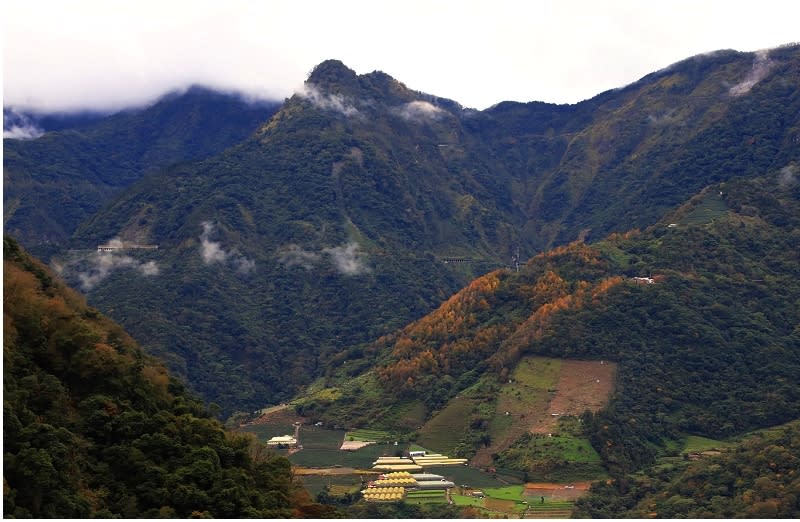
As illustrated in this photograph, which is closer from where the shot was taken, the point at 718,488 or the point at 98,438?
the point at 98,438

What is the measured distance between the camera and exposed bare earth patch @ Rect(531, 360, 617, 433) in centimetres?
10731

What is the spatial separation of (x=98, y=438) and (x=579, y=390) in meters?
68.2

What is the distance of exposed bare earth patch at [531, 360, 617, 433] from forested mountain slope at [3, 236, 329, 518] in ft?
174

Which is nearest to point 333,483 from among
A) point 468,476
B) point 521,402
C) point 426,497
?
point 426,497

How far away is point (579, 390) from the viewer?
111062 millimetres

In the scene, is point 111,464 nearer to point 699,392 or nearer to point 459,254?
point 699,392

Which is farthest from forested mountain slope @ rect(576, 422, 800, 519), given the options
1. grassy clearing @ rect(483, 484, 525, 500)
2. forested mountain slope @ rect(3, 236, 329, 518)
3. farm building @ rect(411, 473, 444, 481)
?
forested mountain slope @ rect(3, 236, 329, 518)

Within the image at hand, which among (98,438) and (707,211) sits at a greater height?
(707,211)

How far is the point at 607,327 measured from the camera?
119m

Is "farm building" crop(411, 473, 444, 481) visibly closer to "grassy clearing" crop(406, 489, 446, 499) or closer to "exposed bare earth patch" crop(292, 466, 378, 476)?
"grassy clearing" crop(406, 489, 446, 499)

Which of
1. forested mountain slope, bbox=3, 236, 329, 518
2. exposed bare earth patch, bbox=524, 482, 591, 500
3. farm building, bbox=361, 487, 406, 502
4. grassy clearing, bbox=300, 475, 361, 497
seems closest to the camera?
forested mountain slope, bbox=3, 236, 329, 518

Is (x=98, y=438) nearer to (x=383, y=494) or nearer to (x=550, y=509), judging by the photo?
(x=383, y=494)

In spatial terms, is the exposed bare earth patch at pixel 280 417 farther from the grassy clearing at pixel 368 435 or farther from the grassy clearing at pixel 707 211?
the grassy clearing at pixel 707 211

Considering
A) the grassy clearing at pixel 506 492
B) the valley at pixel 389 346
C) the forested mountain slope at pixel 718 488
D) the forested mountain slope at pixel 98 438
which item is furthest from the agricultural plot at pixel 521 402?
the forested mountain slope at pixel 98 438
